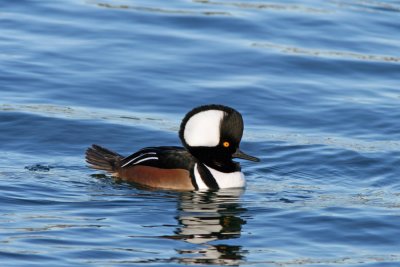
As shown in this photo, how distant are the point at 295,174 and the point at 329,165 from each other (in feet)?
1.75

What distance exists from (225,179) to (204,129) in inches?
24.7

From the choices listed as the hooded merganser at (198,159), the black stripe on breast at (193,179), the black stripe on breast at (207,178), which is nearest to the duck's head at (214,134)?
the hooded merganser at (198,159)

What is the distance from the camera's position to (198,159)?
41.0 feet

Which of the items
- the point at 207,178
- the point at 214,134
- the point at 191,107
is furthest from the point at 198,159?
the point at 191,107

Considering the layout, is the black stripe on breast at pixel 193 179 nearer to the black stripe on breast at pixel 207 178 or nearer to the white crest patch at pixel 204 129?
the black stripe on breast at pixel 207 178

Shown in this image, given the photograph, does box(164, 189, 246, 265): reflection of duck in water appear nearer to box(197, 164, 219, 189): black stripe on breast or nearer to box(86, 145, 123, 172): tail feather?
box(197, 164, 219, 189): black stripe on breast

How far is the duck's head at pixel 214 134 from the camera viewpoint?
480 inches

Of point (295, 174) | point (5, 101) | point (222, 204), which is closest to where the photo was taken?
point (222, 204)

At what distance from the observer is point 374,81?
17.7 meters

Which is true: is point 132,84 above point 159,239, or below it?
above

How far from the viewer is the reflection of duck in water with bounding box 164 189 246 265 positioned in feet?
32.4

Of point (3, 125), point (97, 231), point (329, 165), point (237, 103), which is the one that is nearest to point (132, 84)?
point (237, 103)

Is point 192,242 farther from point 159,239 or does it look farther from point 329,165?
point 329,165

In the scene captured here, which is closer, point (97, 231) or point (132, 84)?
point (97, 231)
